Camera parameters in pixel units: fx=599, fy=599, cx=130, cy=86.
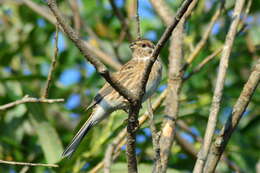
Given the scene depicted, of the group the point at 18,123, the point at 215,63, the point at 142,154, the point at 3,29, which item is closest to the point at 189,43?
the point at 215,63

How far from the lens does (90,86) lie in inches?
274

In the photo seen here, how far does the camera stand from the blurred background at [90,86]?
18.5 ft

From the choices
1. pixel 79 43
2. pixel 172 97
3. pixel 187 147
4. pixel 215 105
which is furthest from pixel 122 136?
pixel 79 43

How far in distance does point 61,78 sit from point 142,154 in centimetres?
199

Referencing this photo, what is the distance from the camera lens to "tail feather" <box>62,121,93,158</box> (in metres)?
4.98

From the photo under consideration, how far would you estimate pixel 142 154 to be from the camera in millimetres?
6066

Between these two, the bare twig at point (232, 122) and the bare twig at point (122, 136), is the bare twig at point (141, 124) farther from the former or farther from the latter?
the bare twig at point (232, 122)

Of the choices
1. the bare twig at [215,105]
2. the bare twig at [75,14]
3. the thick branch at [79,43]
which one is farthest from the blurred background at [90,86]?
the thick branch at [79,43]

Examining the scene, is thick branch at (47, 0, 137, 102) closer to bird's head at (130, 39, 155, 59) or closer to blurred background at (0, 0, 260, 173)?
blurred background at (0, 0, 260, 173)

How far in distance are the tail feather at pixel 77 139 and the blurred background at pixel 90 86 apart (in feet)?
0.41

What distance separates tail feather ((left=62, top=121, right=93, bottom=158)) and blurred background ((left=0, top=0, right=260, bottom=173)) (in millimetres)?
124

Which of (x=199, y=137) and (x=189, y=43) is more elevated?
(x=189, y=43)

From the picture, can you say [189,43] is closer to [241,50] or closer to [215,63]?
[215,63]

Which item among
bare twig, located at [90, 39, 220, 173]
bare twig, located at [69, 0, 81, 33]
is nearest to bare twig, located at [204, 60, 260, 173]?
bare twig, located at [90, 39, 220, 173]
